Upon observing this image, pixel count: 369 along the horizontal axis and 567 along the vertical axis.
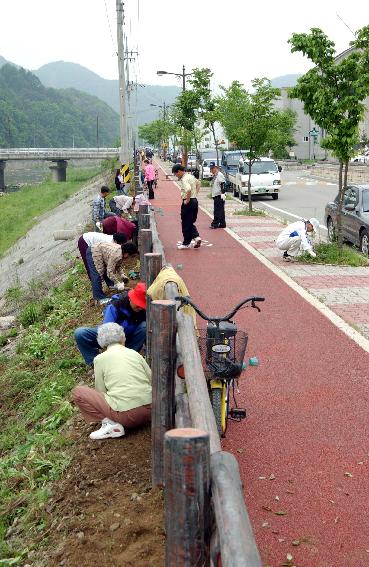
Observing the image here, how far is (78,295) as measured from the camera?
39.8ft

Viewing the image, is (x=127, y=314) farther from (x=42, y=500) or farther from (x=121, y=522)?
(x=121, y=522)

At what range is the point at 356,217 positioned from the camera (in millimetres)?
14648

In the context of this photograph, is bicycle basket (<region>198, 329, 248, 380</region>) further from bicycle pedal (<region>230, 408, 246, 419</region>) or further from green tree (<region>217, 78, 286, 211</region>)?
green tree (<region>217, 78, 286, 211</region>)

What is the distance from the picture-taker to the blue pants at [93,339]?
705cm

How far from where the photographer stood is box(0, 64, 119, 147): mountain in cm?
13112

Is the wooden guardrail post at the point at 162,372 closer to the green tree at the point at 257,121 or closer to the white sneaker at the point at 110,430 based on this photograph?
the white sneaker at the point at 110,430

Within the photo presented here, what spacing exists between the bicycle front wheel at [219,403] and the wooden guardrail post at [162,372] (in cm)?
59

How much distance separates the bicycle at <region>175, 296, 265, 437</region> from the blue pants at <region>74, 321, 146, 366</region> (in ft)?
6.32

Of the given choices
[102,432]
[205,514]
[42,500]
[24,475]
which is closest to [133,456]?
[102,432]

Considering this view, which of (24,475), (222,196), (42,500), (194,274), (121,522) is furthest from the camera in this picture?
(222,196)

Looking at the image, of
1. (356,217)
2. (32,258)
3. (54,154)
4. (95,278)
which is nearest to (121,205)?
(356,217)

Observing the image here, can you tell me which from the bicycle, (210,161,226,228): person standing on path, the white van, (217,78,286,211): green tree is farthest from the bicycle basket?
the white van

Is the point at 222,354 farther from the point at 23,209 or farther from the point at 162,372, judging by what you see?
the point at 23,209

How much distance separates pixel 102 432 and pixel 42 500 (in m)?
0.69
